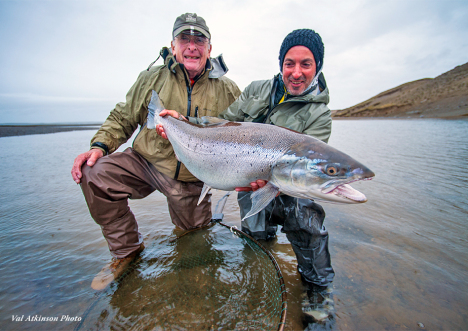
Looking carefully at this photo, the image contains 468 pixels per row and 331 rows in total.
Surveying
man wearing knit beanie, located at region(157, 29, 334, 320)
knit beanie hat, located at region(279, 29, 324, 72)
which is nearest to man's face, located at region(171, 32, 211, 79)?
man wearing knit beanie, located at region(157, 29, 334, 320)

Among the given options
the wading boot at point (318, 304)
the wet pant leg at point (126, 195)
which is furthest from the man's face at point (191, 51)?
the wading boot at point (318, 304)

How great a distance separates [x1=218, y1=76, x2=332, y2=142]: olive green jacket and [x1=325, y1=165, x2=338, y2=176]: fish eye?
2.73ft

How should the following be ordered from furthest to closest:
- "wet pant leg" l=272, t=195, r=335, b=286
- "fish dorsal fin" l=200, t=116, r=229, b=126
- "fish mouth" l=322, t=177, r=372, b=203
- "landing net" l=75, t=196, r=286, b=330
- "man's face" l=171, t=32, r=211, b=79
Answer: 1. "man's face" l=171, t=32, r=211, b=79
2. "fish dorsal fin" l=200, t=116, r=229, b=126
3. "wet pant leg" l=272, t=195, r=335, b=286
4. "landing net" l=75, t=196, r=286, b=330
5. "fish mouth" l=322, t=177, r=372, b=203

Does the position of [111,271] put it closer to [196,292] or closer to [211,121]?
[196,292]

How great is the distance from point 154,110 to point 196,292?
97.7 inches

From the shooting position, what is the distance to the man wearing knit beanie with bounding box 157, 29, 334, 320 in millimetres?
2512

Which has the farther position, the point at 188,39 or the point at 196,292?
the point at 188,39

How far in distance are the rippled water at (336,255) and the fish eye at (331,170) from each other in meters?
1.50

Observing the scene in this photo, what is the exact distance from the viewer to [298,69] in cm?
276

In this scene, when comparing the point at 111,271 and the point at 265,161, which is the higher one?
the point at 265,161

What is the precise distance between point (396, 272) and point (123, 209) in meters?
3.80

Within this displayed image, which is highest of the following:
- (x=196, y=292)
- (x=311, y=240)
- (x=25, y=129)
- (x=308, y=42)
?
(x=308, y=42)

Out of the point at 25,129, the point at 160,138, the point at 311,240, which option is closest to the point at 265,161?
the point at 311,240

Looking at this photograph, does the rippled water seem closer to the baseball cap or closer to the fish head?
the fish head
